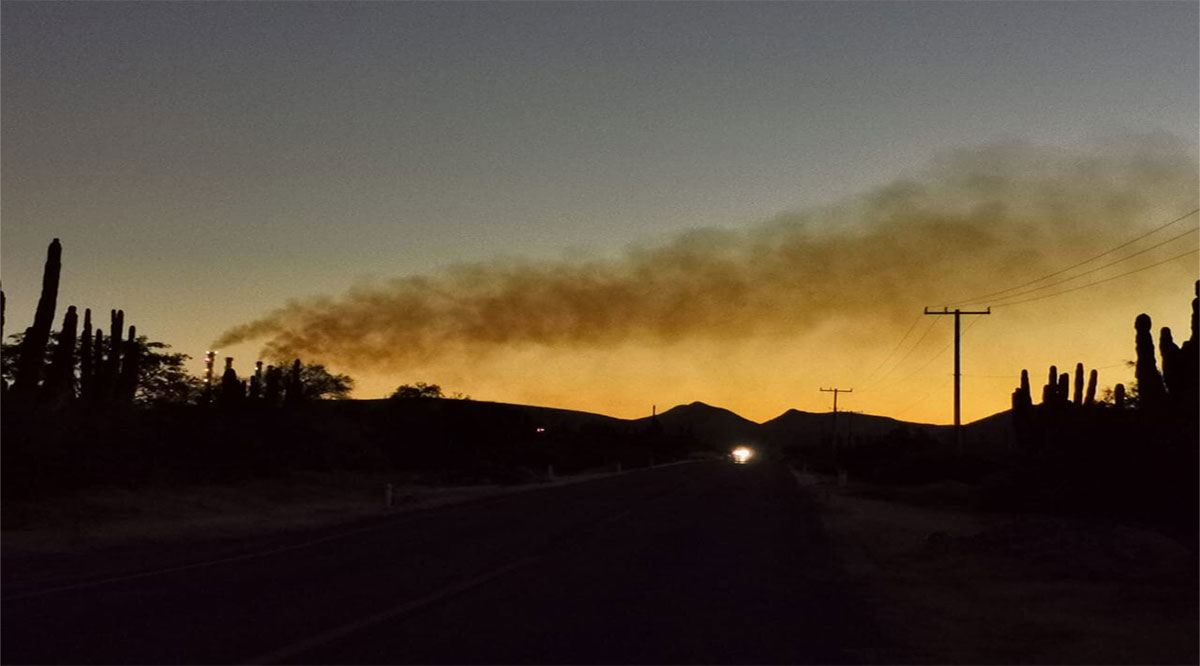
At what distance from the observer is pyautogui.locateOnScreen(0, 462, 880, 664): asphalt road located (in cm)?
1156

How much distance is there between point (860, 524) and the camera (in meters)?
37.3

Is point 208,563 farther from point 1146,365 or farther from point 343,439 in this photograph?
point 343,439

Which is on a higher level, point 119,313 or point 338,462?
point 119,313

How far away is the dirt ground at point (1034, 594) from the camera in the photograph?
13055 millimetres

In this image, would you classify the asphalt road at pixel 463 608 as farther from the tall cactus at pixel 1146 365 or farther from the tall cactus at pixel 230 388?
the tall cactus at pixel 230 388

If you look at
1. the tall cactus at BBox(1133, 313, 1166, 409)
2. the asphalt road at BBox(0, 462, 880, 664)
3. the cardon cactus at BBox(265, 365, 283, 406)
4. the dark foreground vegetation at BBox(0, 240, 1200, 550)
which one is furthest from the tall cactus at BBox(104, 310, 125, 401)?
the tall cactus at BBox(1133, 313, 1166, 409)

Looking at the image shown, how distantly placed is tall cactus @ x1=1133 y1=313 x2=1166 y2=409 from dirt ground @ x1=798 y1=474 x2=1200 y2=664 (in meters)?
9.27

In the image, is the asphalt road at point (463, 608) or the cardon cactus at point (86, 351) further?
the cardon cactus at point (86, 351)

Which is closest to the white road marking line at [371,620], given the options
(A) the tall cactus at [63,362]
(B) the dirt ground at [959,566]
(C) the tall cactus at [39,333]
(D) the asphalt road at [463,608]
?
(D) the asphalt road at [463,608]

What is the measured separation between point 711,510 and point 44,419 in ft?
70.7

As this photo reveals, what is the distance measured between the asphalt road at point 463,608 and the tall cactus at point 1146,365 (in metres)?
13.8

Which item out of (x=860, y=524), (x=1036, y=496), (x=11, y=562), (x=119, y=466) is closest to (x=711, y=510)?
(x=860, y=524)

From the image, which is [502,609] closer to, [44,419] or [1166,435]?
[1166,435]

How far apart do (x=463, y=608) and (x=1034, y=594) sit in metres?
9.15
